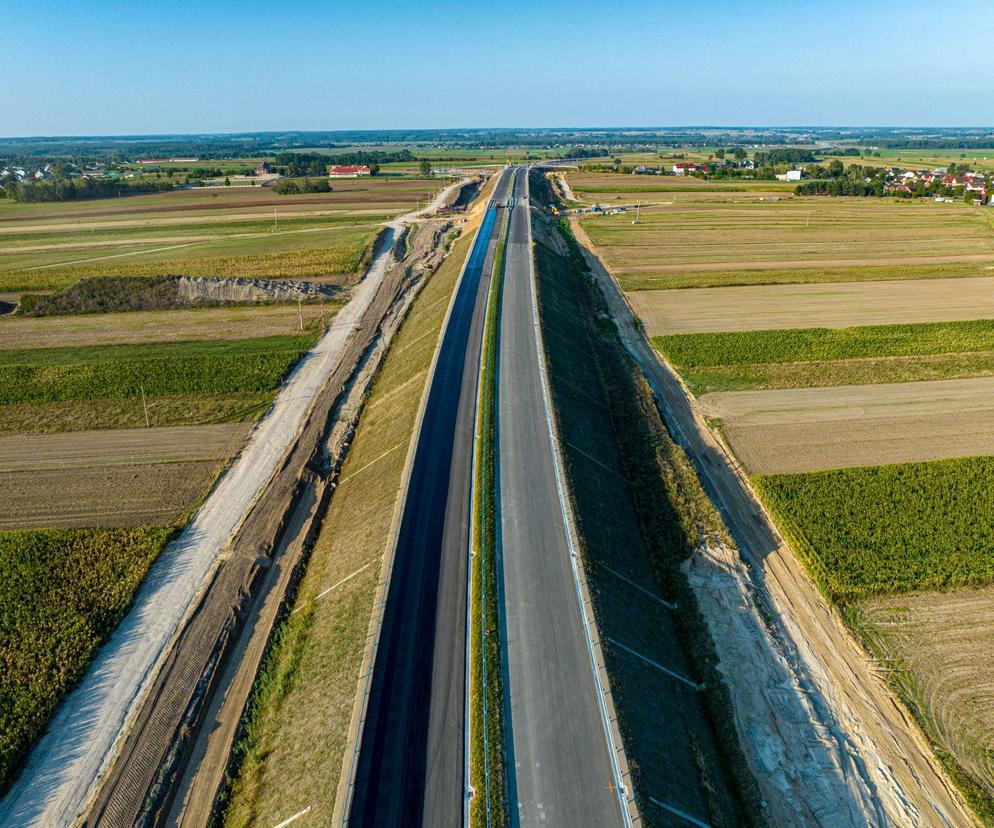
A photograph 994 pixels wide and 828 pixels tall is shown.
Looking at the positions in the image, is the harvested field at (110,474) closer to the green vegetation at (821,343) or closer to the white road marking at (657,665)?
the white road marking at (657,665)

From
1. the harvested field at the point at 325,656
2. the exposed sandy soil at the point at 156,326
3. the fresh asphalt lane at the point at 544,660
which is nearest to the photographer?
the fresh asphalt lane at the point at 544,660

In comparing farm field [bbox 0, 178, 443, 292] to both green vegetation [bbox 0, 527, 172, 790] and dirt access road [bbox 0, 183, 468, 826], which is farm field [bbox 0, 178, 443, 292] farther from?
green vegetation [bbox 0, 527, 172, 790]

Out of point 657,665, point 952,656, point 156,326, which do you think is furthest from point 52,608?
point 156,326

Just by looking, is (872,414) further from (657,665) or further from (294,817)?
(294,817)

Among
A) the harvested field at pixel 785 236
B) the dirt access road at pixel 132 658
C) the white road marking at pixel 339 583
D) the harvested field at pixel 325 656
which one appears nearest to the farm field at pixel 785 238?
the harvested field at pixel 785 236

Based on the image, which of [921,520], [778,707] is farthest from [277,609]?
[921,520]
